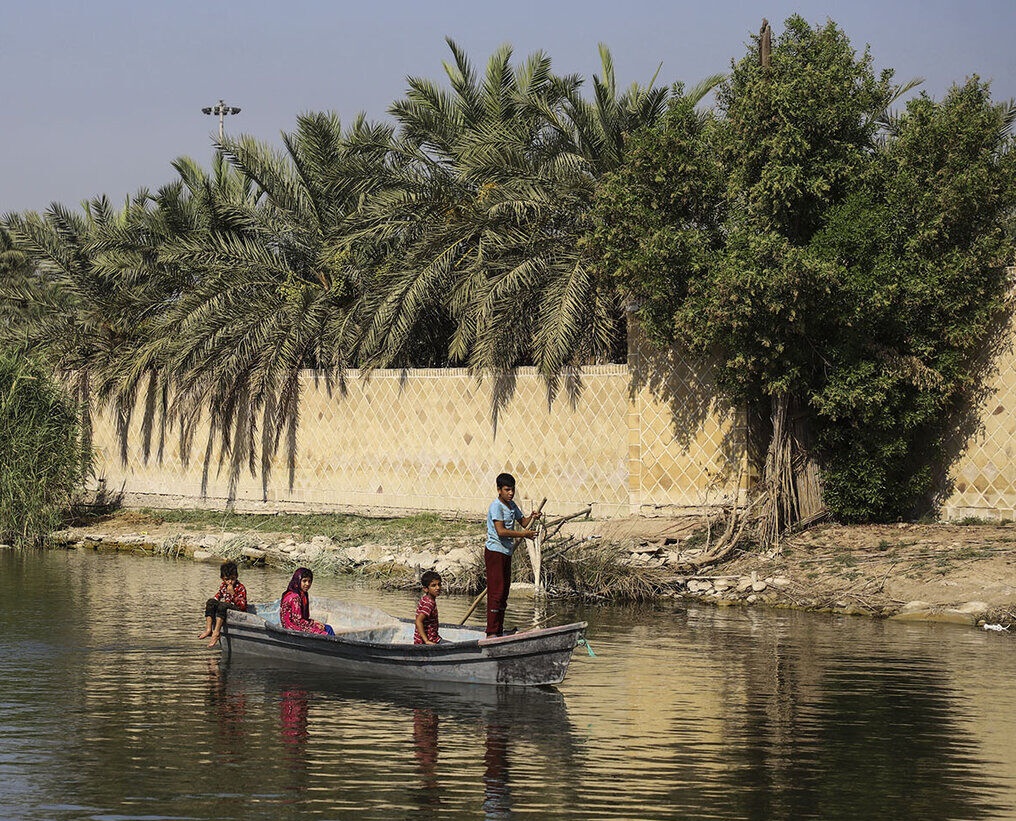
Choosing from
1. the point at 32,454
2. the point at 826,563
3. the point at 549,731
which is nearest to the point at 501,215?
the point at 826,563

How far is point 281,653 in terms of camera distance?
1482 centimetres

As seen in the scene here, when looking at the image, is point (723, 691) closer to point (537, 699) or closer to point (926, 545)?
point (537, 699)

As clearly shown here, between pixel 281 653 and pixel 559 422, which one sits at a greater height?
pixel 559 422

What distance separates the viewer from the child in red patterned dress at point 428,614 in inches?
535

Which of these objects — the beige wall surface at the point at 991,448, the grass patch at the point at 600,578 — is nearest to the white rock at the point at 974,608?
the beige wall surface at the point at 991,448

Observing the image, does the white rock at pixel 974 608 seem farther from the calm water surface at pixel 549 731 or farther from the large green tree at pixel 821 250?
the large green tree at pixel 821 250

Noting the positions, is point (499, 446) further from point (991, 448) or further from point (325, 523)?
point (991, 448)

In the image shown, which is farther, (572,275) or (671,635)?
(572,275)

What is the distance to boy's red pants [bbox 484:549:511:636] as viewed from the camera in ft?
45.3

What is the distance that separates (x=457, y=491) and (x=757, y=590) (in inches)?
311

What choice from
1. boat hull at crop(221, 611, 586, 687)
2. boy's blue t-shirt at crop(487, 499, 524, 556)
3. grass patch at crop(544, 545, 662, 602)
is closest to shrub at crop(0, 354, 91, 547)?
grass patch at crop(544, 545, 662, 602)

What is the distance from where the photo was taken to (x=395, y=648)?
43.9ft

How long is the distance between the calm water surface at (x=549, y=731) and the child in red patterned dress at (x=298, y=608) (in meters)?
0.65

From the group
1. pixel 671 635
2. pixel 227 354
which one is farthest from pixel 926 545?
pixel 227 354
